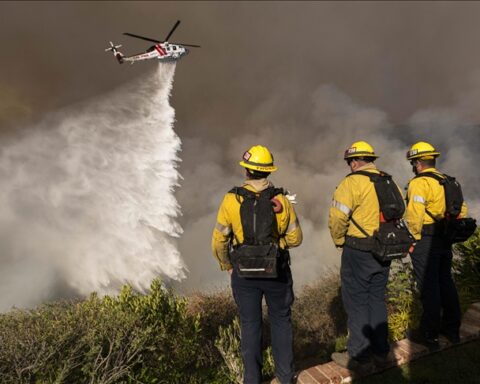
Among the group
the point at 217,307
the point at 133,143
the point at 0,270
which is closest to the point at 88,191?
the point at 133,143

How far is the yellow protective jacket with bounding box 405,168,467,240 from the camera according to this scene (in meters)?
4.40

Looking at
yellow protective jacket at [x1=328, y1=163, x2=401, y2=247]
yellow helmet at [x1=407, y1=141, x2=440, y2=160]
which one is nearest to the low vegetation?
yellow protective jacket at [x1=328, y1=163, x2=401, y2=247]

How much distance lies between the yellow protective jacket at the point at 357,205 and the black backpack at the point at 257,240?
3.15 ft

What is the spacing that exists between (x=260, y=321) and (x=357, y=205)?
5.89 ft

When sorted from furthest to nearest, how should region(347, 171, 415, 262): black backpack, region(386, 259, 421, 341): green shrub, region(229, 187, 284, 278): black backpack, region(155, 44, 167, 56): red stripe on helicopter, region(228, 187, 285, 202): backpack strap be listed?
region(155, 44, 167, 56): red stripe on helicopter
region(386, 259, 421, 341): green shrub
region(347, 171, 415, 262): black backpack
region(228, 187, 285, 202): backpack strap
region(229, 187, 284, 278): black backpack

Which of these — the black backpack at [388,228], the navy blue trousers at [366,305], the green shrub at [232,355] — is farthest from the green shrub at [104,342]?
the black backpack at [388,228]

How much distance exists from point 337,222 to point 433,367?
2.20 m

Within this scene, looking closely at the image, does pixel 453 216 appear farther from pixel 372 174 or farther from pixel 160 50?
pixel 160 50

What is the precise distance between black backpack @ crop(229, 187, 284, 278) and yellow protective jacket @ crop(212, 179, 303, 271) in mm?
156

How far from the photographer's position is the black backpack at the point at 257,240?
344cm

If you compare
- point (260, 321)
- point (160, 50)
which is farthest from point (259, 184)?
point (160, 50)

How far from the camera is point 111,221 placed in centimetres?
4678

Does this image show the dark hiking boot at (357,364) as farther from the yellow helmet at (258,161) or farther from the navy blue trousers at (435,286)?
the yellow helmet at (258,161)

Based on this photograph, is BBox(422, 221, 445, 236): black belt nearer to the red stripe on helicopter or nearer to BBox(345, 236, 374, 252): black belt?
BBox(345, 236, 374, 252): black belt
